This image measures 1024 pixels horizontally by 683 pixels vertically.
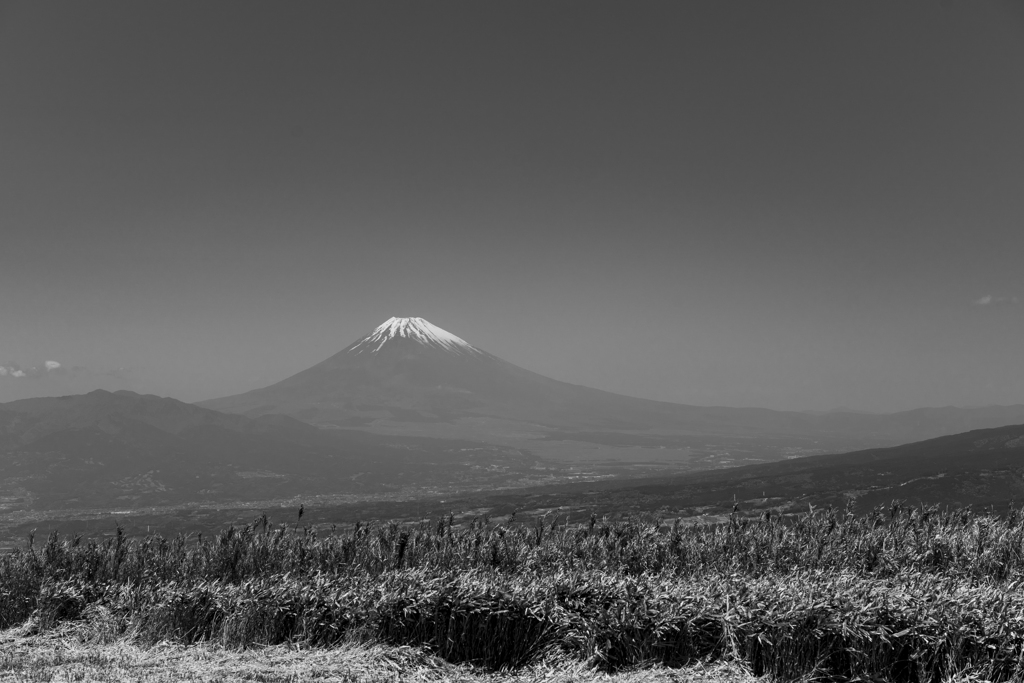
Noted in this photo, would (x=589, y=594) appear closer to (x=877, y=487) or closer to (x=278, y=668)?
(x=278, y=668)

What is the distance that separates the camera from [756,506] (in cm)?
2452

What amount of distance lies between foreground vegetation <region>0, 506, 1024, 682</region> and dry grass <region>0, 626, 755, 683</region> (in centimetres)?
16

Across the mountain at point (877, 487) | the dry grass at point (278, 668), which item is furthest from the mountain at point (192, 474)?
the dry grass at point (278, 668)

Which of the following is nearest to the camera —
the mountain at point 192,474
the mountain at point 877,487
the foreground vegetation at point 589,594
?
the foreground vegetation at point 589,594

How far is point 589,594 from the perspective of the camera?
5797 mm

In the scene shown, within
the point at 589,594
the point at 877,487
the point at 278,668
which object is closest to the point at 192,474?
the point at 877,487

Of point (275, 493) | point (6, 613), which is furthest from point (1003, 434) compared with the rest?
point (275, 493)

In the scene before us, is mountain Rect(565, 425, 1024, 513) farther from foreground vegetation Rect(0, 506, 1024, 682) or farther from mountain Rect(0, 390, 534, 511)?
mountain Rect(0, 390, 534, 511)

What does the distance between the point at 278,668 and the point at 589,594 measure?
8.63 feet

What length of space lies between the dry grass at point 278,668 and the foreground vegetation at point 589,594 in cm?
16

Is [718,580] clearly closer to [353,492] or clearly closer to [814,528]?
[814,528]

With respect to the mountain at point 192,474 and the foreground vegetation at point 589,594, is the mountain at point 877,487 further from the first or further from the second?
the mountain at point 192,474

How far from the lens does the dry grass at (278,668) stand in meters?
5.17

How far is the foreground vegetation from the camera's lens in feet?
16.9
